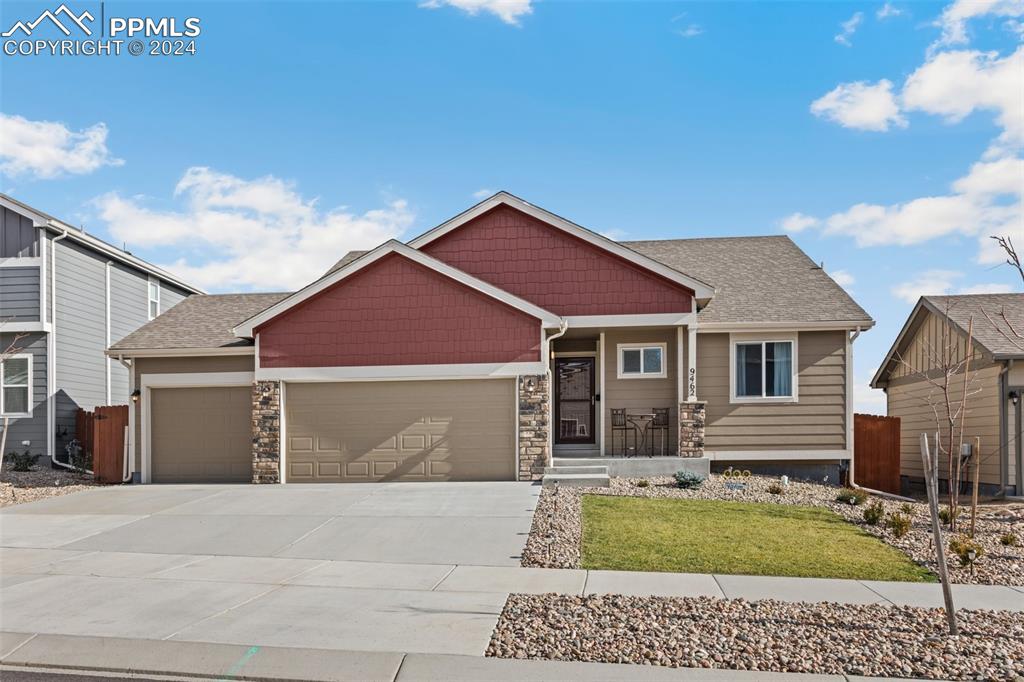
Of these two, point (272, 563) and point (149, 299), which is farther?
point (149, 299)

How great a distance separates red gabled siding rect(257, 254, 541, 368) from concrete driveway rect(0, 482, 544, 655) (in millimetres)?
2633

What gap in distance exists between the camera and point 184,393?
1738cm

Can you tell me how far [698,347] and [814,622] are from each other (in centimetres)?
1096

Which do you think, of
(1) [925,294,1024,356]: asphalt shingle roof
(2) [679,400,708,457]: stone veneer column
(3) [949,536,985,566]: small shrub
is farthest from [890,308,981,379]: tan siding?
(3) [949,536,985,566]: small shrub

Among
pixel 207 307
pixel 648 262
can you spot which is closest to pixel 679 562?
pixel 648 262

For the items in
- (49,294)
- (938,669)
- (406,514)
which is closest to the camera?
(938,669)

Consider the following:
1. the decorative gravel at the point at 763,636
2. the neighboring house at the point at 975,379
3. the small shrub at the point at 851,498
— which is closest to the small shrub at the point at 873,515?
the small shrub at the point at 851,498

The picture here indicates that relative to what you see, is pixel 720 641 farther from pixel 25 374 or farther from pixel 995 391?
pixel 25 374

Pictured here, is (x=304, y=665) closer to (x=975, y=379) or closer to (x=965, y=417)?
(x=975, y=379)

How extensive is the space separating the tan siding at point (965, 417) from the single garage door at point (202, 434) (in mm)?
14425

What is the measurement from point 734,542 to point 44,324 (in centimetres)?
1765

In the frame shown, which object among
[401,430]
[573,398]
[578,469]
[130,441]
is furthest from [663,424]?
[130,441]

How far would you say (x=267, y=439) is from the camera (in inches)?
637

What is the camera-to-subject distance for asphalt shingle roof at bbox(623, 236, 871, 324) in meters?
17.5
